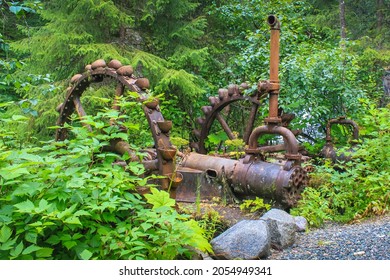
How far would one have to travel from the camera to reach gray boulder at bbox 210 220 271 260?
395cm

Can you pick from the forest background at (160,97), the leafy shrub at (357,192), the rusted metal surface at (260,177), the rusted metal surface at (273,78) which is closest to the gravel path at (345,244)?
the leafy shrub at (357,192)

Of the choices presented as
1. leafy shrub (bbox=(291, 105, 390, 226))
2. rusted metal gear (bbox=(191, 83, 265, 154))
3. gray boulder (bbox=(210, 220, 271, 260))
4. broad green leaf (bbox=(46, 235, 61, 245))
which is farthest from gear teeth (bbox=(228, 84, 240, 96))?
broad green leaf (bbox=(46, 235, 61, 245))

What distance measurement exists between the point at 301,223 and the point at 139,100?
2.22 meters

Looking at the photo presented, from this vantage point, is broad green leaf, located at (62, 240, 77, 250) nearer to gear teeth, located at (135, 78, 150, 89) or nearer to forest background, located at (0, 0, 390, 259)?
forest background, located at (0, 0, 390, 259)

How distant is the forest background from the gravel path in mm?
415

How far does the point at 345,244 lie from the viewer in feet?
13.4

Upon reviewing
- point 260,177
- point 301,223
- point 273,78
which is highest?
point 273,78

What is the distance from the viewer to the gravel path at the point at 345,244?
3.80 m

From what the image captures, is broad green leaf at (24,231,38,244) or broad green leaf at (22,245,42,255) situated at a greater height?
broad green leaf at (24,231,38,244)

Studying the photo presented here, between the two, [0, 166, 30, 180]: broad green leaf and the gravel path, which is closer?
[0, 166, 30, 180]: broad green leaf

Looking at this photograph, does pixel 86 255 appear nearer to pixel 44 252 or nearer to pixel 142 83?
pixel 44 252

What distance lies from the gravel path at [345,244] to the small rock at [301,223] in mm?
80

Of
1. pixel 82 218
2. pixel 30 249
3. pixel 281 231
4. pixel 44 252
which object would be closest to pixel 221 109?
pixel 281 231
